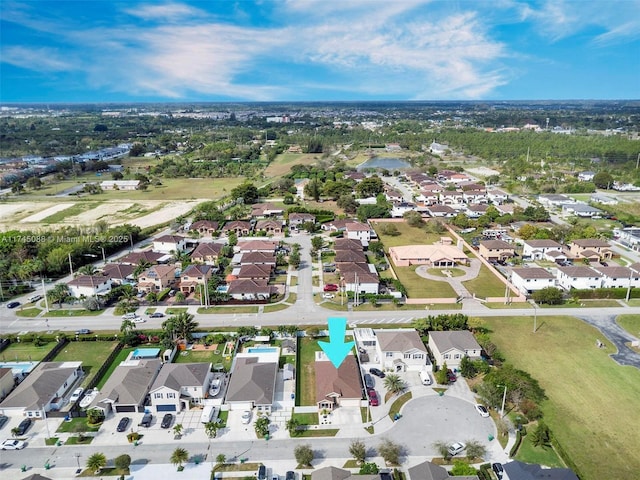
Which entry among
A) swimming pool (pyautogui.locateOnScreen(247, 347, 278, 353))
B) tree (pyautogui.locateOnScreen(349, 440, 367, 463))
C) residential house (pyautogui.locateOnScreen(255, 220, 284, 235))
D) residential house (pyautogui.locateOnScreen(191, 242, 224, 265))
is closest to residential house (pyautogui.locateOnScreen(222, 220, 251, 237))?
residential house (pyautogui.locateOnScreen(255, 220, 284, 235))

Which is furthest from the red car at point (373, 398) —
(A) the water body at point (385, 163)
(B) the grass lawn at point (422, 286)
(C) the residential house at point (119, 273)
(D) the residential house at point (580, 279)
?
(A) the water body at point (385, 163)

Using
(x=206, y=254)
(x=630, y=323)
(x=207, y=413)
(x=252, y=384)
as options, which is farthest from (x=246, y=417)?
(x=630, y=323)

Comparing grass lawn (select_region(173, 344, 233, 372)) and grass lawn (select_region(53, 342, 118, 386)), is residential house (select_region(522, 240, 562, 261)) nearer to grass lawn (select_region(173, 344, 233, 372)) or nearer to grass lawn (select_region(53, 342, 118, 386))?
grass lawn (select_region(173, 344, 233, 372))

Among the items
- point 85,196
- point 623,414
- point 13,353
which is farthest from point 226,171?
point 623,414

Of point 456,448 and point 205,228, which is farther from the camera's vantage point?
point 205,228

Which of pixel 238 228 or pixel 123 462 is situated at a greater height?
pixel 238 228

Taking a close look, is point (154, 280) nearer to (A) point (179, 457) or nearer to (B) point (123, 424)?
(B) point (123, 424)

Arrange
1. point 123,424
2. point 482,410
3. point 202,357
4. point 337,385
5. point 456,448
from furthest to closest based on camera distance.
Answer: point 202,357
point 337,385
point 482,410
point 123,424
point 456,448

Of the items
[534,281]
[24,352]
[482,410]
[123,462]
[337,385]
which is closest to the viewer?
[123,462]
